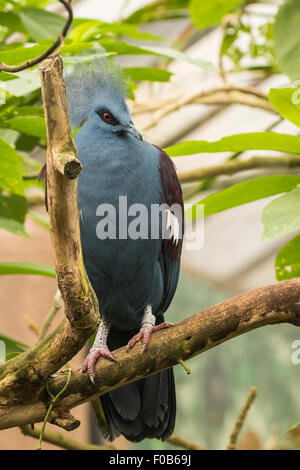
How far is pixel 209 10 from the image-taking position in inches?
88.1

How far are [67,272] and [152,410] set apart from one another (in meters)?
0.71

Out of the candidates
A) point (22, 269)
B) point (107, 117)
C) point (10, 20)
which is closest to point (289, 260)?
point (107, 117)

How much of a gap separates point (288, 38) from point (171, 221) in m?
0.70

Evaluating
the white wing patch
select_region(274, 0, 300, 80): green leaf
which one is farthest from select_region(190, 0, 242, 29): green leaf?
the white wing patch

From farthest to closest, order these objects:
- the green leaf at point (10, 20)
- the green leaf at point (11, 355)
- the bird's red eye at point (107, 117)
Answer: the green leaf at point (10, 20) → the bird's red eye at point (107, 117) → the green leaf at point (11, 355)

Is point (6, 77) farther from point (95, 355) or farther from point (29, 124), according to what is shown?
point (95, 355)

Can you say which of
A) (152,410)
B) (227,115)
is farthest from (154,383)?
(227,115)

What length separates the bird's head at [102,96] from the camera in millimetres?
1624

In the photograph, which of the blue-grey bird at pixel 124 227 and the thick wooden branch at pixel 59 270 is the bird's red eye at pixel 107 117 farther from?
the thick wooden branch at pixel 59 270

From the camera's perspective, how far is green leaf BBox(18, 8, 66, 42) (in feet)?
5.98

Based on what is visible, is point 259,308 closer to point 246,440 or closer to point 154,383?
point 154,383

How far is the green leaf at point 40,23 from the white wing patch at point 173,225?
63cm

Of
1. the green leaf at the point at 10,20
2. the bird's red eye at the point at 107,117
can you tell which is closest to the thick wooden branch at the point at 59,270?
the bird's red eye at the point at 107,117

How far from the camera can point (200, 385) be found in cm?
514
